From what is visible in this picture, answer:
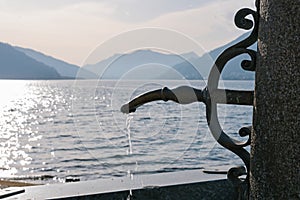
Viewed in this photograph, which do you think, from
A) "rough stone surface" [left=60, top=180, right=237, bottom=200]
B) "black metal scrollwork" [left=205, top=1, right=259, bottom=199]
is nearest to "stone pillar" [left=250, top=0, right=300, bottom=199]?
"black metal scrollwork" [left=205, top=1, right=259, bottom=199]

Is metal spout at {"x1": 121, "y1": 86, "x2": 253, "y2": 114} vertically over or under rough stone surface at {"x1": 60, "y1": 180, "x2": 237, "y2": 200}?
over

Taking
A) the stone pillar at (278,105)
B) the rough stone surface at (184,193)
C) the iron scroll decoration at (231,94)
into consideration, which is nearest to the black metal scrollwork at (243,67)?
the iron scroll decoration at (231,94)

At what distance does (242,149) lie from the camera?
240cm

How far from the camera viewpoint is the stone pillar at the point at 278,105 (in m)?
2.02

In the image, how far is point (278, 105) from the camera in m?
2.06

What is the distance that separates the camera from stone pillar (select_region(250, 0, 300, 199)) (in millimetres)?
2020

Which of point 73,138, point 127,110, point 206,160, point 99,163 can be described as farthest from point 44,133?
point 127,110

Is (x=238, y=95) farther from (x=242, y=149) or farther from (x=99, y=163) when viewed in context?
(x=99, y=163)

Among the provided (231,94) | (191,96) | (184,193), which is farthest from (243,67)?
(184,193)

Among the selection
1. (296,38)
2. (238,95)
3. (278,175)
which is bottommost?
(278,175)

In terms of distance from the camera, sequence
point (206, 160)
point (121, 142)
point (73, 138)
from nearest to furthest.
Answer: point (206, 160) < point (121, 142) < point (73, 138)

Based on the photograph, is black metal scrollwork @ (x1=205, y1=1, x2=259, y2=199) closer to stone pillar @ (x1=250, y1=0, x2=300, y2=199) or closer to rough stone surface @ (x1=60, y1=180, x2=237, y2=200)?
stone pillar @ (x1=250, y1=0, x2=300, y2=199)

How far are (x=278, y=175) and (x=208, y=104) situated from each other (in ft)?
1.68

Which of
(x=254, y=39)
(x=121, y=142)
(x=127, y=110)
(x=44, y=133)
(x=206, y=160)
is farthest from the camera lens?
(x=44, y=133)
